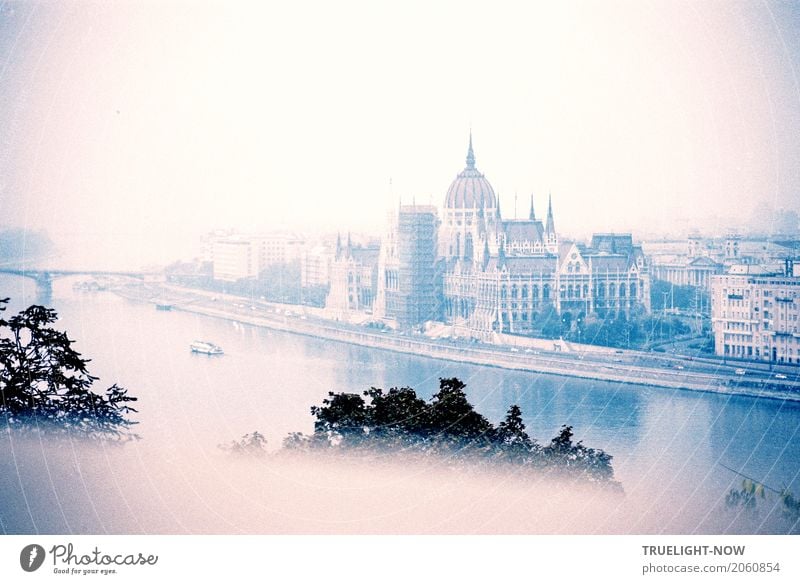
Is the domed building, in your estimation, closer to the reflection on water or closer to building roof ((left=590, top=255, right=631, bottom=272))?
building roof ((left=590, top=255, right=631, bottom=272))

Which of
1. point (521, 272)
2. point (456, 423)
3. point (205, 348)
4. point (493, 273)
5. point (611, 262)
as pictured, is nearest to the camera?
point (456, 423)

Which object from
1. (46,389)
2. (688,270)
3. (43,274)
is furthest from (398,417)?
(688,270)

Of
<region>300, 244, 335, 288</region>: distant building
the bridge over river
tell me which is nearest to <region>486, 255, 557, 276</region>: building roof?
<region>300, 244, 335, 288</region>: distant building
